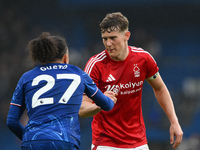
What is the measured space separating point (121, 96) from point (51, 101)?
1.48m

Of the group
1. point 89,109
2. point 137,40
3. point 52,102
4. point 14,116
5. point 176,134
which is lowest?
point 137,40

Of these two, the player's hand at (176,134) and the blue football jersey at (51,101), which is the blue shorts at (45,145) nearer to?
the blue football jersey at (51,101)

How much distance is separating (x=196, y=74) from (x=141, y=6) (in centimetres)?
382

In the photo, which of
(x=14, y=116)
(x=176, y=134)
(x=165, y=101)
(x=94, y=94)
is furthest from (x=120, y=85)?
(x=14, y=116)

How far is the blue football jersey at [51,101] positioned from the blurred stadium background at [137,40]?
27.7ft

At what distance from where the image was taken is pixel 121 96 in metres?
4.27

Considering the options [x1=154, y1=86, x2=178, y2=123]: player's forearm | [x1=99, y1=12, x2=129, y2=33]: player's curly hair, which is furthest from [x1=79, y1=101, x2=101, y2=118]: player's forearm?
[x1=154, y1=86, x2=178, y2=123]: player's forearm

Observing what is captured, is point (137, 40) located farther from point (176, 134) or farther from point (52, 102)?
point (52, 102)

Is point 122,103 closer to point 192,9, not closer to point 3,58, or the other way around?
point 3,58

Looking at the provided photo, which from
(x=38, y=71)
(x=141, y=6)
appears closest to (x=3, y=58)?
(x=141, y=6)

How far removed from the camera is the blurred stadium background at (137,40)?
11.8m

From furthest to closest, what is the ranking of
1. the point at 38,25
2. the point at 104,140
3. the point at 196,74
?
the point at 38,25 → the point at 196,74 → the point at 104,140

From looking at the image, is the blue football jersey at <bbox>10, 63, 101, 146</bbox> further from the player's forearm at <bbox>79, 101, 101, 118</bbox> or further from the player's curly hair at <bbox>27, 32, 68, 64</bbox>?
the player's forearm at <bbox>79, 101, 101, 118</bbox>

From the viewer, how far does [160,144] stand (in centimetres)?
1189
